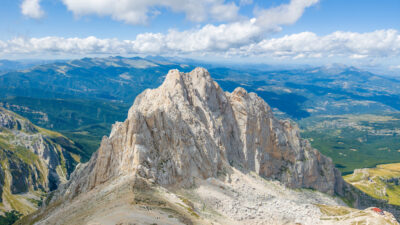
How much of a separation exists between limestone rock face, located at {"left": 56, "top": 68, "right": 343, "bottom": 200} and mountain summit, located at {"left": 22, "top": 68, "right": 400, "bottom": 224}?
29 centimetres

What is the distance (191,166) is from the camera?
2980 inches

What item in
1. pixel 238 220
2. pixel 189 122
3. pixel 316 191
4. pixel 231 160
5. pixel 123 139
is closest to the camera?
pixel 238 220

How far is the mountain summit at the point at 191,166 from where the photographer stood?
5412 cm

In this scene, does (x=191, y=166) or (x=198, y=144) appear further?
(x=198, y=144)

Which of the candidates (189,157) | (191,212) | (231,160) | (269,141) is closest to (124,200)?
(191,212)

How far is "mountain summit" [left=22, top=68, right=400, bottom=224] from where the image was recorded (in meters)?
54.1

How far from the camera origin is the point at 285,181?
115938 mm

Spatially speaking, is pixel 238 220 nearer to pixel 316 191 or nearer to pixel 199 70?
pixel 199 70

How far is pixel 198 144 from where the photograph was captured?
268ft

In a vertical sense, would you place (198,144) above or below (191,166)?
above

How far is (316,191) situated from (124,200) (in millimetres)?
105934

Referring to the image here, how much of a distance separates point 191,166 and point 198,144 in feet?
27.7

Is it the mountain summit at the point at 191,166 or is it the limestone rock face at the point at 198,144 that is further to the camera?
the limestone rock face at the point at 198,144

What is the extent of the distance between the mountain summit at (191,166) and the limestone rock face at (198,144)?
288 mm
